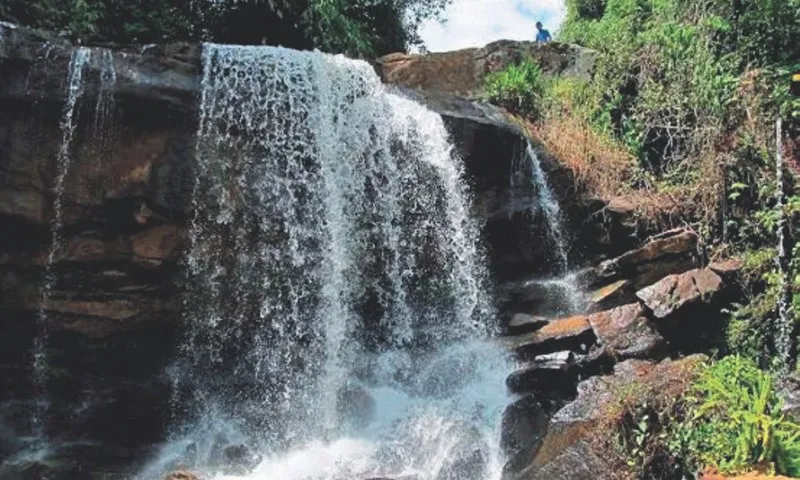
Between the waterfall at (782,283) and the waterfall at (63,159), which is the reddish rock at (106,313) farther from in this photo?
the waterfall at (782,283)

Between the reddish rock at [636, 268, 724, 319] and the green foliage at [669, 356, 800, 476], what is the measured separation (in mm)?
2185

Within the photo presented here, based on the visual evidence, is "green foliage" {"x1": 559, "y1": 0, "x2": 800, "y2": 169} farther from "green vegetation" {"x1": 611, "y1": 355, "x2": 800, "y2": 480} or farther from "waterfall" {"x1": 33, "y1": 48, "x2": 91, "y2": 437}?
"waterfall" {"x1": 33, "y1": 48, "x2": 91, "y2": 437}

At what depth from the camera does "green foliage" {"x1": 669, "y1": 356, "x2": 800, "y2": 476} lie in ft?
16.5

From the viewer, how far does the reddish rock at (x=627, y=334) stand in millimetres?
7301

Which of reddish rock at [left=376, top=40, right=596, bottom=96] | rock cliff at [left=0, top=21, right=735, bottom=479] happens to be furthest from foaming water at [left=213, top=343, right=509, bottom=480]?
reddish rock at [left=376, top=40, right=596, bottom=96]

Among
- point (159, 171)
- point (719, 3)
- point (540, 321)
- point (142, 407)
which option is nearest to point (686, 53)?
point (719, 3)

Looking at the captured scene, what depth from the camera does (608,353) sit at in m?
7.31

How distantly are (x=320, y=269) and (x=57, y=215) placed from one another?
2.63 metres

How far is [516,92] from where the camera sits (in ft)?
33.6

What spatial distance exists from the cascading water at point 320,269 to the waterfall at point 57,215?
3.88 feet

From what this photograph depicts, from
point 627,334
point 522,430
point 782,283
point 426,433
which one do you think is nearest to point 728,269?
point 782,283

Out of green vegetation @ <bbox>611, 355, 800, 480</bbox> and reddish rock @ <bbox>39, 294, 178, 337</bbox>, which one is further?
reddish rock @ <bbox>39, 294, 178, 337</bbox>

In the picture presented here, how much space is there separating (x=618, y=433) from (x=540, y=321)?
284 centimetres

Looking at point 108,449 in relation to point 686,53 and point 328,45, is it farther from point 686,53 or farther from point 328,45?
point 686,53
